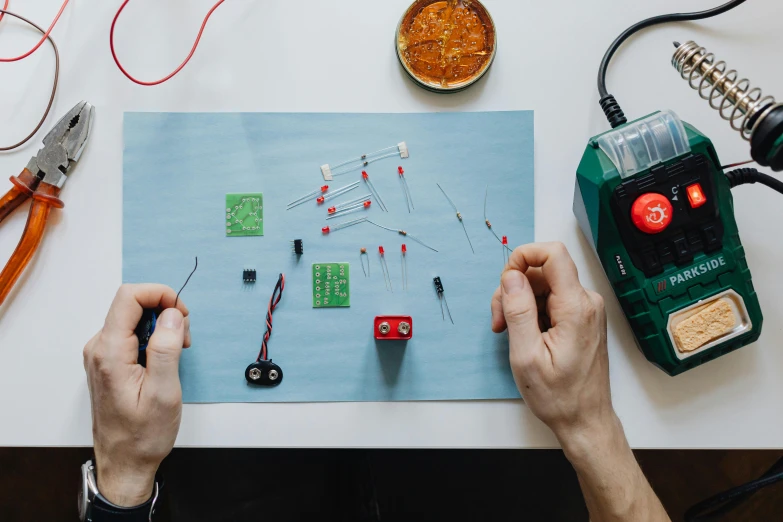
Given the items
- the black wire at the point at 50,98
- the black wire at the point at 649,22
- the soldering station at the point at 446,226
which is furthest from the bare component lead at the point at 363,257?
the black wire at the point at 50,98

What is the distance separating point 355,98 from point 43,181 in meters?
0.58

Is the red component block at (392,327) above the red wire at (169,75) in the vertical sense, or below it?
below

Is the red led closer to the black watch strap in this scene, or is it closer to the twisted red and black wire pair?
the twisted red and black wire pair

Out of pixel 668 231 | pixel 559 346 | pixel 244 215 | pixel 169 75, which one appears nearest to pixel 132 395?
pixel 244 215

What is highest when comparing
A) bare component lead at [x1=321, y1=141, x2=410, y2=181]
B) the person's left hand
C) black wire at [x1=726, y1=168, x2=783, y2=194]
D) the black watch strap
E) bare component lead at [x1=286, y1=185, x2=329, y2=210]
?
bare component lead at [x1=321, y1=141, x2=410, y2=181]

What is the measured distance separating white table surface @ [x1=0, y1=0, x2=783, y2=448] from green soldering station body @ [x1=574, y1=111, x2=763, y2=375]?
0.25ft

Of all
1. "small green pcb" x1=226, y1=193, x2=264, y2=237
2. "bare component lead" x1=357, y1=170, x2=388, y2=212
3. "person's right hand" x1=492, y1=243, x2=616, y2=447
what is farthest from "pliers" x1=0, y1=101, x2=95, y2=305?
"person's right hand" x1=492, y1=243, x2=616, y2=447

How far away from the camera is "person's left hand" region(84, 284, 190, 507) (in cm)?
80

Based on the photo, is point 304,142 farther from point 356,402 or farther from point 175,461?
point 175,461

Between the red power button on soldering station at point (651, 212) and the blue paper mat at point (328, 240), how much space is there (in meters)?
0.18

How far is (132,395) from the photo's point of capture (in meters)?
0.80

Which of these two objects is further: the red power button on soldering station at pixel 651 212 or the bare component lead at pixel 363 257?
the bare component lead at pixel 363 257

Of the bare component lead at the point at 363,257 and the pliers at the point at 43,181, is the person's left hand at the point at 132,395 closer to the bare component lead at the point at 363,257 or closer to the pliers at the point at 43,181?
the pliers at the point at 43,181

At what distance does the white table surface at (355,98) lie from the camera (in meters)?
0.92
